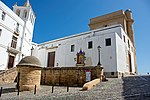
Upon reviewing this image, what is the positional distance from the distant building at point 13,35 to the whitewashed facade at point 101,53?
531 centimetres

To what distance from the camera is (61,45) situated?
24.3 m

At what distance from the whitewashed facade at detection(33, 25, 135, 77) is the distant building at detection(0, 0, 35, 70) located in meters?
5.31

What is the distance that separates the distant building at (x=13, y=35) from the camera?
61.1ft

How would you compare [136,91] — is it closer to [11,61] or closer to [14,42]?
[11,61]

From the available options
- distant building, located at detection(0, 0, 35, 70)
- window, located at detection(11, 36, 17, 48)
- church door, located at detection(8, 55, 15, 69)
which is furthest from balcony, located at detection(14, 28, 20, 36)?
church door, located at detection(8, 55, 15, 69)

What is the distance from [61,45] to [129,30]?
15.9 meters

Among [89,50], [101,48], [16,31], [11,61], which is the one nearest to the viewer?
[101,48]

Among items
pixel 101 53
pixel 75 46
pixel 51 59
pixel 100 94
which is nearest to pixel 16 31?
pixel 51 59

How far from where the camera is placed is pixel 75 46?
22.0m

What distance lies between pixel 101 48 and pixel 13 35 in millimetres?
14686

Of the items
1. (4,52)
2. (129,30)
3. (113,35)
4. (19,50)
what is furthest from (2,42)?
(129,30)

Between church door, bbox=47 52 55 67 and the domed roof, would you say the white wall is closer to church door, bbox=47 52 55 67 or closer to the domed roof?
church door, bbox=47 52 55 67

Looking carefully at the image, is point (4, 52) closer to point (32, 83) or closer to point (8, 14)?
point (8, 14)

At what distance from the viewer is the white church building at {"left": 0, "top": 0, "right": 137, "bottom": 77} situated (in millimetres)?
18016
